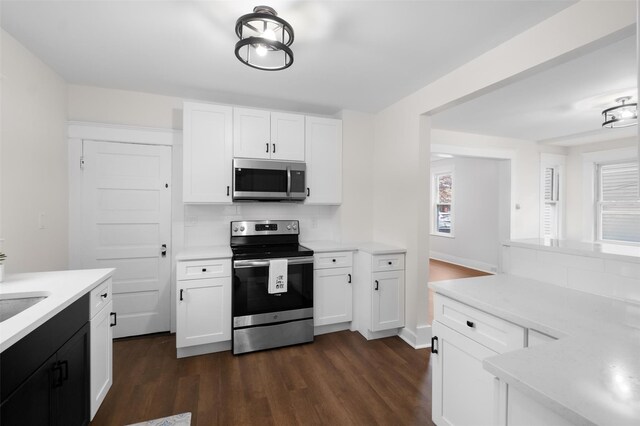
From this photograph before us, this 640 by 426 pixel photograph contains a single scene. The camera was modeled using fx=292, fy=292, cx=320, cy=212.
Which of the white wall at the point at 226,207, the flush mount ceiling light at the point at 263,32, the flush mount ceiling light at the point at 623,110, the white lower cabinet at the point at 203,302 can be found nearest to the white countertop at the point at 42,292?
the white lower cabinet at the point at 203,302

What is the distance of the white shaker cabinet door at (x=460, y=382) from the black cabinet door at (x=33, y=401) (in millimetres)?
1848

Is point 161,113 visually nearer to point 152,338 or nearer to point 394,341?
point 152,338

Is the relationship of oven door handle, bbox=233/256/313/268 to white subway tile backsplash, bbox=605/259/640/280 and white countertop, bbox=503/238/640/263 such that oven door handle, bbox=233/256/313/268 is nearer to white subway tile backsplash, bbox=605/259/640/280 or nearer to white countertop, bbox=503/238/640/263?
white countertop, bbox=503/238/640/263

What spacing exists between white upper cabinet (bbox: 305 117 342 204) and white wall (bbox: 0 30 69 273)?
7.51ft

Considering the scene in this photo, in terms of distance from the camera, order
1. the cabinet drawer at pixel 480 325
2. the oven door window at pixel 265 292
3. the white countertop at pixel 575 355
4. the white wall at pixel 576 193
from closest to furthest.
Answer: the white countertop at pixel 575 355
the cabinet drawer at pixel 480 325
the oven door window at pixel 265 292
the white wall at pixel 576 193

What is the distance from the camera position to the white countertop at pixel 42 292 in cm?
106

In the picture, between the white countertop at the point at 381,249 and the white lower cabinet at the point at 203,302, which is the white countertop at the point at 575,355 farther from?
the white lower cabinet at the point at 203,302

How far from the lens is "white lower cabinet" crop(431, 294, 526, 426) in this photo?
1.31 m

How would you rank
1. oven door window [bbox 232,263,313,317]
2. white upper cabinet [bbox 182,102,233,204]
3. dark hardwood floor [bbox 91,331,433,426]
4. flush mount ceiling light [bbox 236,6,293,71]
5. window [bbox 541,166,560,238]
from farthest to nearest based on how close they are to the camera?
window [bbox 541,166,560,238] → white upper cabinet [bbox 182,102,233,204] → oven door window [bbox 232,263,313,317] → dark hardwood floor [bbox 91,331,433,426] → flush mount ceiling light [bbox 236,6,293,71]

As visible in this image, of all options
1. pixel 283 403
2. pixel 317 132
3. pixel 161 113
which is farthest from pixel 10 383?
pixel 317 132

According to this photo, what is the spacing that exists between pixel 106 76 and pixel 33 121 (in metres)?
0.70

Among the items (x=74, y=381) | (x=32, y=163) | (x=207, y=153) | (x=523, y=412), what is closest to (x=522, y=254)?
(x=523, y=412)

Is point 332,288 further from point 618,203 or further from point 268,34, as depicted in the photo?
point 618,203

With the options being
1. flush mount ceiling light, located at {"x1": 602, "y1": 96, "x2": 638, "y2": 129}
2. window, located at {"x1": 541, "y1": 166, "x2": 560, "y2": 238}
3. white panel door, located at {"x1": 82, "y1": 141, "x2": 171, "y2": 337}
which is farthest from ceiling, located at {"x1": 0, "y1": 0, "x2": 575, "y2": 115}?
window, located at {"x1": 541, "y1": 166, "x2": 560, "y2": 238}
